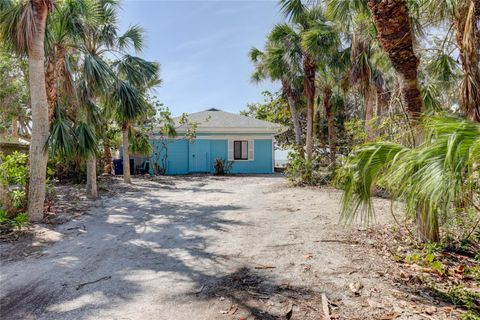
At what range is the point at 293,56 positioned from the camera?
1187 cm

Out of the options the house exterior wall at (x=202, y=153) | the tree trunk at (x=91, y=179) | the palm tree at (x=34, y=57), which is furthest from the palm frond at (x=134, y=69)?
the house exterior wall at (x=202, y=153)

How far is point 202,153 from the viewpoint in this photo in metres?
18.9

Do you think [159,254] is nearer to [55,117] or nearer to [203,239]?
[203,239]

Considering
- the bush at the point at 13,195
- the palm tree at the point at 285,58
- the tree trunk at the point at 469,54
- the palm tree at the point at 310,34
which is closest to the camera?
the tree trunk at the point at 469,54

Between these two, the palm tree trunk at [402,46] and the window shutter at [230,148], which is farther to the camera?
the window shutter at [230,148]

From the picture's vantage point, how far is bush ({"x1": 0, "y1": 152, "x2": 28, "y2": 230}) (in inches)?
227

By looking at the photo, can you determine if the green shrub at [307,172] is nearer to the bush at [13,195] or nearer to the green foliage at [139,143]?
the green foliage at [139,143]

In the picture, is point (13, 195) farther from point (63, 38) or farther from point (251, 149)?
point (251, 149)

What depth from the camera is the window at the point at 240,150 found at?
19172mm

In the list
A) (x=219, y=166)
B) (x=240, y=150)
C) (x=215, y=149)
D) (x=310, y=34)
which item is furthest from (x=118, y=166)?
(x=310, y=34)

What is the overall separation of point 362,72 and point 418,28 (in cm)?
376

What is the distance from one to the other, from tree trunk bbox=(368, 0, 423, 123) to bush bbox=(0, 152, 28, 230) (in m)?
6.90

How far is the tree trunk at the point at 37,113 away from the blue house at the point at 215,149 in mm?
12323

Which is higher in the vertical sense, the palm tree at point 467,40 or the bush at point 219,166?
the palm tree at point 467,40
